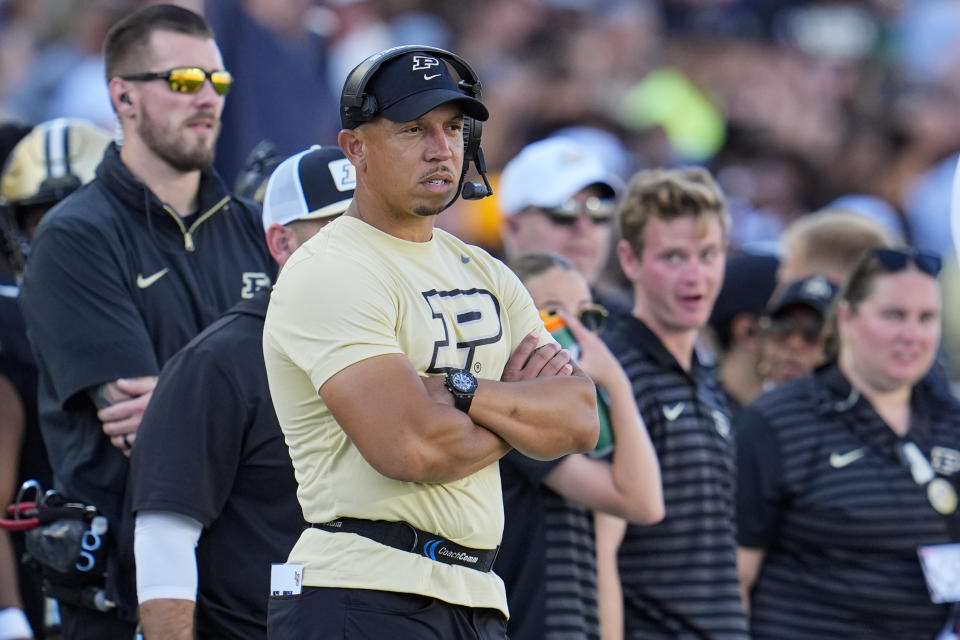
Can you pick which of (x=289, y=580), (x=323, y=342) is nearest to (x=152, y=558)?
(x=289, y=580)

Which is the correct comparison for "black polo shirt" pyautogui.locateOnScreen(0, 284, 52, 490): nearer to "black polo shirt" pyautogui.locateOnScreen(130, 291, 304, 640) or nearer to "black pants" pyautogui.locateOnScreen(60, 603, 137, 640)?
"black pants" pyautogui.locateOnScreen(60, 603, 137, 640)

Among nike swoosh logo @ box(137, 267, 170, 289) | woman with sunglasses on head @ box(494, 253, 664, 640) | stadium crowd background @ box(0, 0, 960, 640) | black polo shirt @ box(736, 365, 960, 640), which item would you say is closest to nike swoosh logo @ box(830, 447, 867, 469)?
black polo shirt @ box(736, 365, 960, 640)

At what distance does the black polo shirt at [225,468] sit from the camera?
12.7ft

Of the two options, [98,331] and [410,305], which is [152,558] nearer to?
[98,331]

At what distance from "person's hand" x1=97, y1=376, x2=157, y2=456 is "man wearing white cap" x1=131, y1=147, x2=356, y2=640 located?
25 cm

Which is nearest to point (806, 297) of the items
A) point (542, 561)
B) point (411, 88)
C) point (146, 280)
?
point (542, 561)

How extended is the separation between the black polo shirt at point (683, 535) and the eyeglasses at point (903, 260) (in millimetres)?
1209

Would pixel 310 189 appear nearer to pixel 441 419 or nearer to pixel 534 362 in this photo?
pixel 534 362

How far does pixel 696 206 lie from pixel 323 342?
251 centimetres

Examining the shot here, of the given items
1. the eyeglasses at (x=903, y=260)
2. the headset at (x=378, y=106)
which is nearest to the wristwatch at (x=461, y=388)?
the headset at (x=378, y=106)

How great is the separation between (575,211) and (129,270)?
202 centimetres

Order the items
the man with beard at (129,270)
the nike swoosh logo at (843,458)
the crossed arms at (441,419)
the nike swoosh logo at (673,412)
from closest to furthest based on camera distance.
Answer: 1. the crossed arms at (441,419)
2. the man with beard at (129,270)
3. the nike swoosh logo at (673,412)
4. the nike swoosh logo at (843,458)

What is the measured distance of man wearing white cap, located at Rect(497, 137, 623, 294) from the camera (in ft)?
19.5

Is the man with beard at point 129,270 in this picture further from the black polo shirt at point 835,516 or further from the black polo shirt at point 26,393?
the black polo shirt at point 835,516
